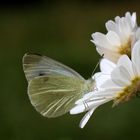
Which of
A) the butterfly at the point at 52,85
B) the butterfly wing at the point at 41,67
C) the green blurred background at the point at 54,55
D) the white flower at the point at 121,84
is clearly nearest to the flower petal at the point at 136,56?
the white flower at the point at 121,84

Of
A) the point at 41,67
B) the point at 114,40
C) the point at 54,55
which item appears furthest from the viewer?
the point at 54,55

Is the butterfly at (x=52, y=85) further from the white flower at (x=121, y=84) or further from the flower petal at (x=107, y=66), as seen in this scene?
the white flower at (x=121, y=84)

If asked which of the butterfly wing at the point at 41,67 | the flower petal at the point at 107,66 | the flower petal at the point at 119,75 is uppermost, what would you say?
the flower petal at the point at 119,75

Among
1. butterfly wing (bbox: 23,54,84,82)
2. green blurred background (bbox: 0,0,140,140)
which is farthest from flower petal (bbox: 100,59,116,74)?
green blurred background (bbox: 0,0,140,140)

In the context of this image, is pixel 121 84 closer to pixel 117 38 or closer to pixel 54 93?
pixel 117 38

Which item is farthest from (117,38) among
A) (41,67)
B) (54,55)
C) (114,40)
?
(54,55)

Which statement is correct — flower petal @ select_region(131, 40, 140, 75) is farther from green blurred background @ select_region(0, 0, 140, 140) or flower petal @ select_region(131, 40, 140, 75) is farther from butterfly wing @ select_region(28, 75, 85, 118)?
green blurred background @ select_region(0, 0, 140, 140)

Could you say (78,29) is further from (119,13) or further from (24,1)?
(24,1)
